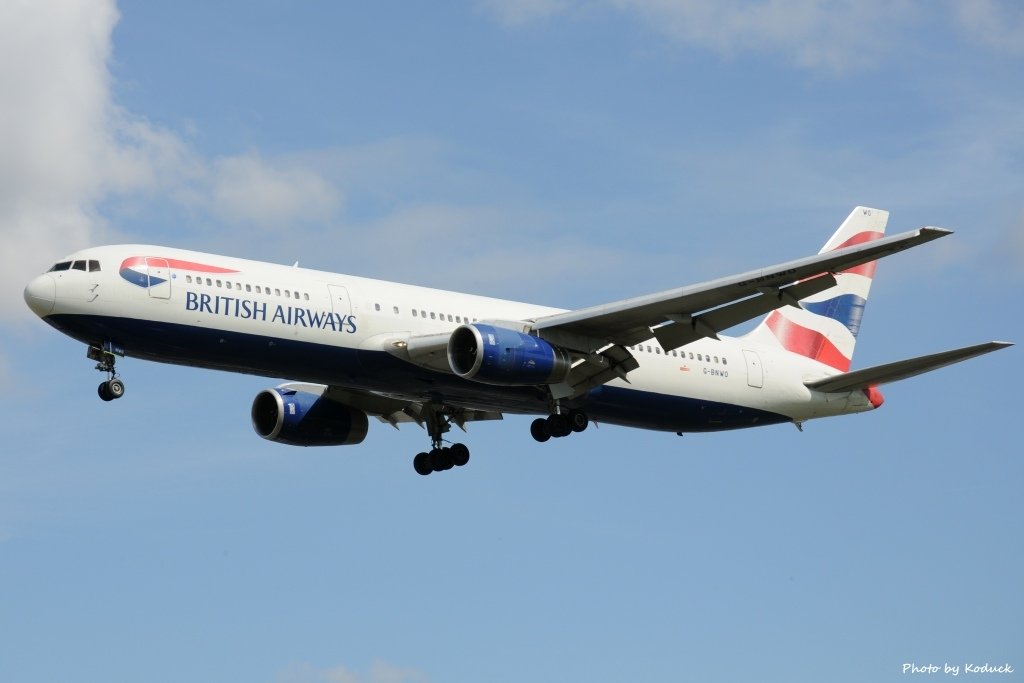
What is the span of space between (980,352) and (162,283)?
66.3 feet

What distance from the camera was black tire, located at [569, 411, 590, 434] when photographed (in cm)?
4097

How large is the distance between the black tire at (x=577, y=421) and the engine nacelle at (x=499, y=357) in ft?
10.1

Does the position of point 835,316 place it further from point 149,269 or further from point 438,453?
point 149,269

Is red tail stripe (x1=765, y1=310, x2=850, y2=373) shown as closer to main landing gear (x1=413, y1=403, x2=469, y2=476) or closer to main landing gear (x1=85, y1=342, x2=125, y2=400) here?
main landing gear (x1=413, y1=403, x2=469, y2=476)

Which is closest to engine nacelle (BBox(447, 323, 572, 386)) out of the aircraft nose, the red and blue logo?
the red and blue logo

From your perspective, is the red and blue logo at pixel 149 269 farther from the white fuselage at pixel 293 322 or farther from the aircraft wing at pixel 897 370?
the aircraft wing at pixel 897 370

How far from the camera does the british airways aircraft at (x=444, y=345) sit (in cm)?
Answer: 3588

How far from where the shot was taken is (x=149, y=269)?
36094 mm

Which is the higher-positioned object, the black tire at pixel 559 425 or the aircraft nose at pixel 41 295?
the aircraft nose at pixel 41 295

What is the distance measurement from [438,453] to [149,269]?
1204cm

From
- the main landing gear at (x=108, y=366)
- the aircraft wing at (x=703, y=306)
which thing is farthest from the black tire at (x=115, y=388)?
the aircraft wing at (x=703, y=306)

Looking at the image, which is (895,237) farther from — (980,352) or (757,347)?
(757,347)

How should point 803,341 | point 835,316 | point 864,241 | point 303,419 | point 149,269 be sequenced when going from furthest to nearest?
point 864,241 < point 835,316 < point 803,341 < point 303,419 < point 149,269

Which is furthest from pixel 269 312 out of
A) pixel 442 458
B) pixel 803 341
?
pixel 803 341
